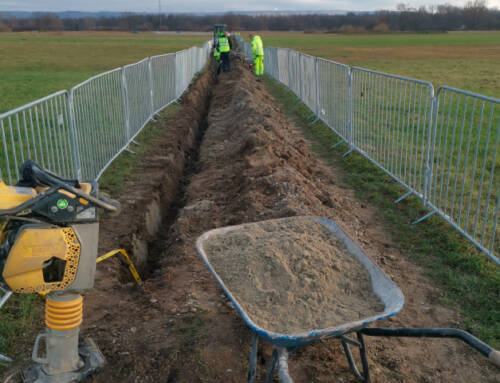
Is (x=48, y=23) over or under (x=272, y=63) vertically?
over

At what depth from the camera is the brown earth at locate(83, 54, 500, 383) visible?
3277mm

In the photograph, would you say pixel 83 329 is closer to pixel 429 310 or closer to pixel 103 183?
pixel 429 310

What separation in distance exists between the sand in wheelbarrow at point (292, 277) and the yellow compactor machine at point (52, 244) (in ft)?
3.16

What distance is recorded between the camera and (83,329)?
12.2 feet

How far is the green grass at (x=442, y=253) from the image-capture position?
4.13 metres

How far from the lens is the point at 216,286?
14.0 feet

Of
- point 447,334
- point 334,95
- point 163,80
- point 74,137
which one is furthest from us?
point 163,80

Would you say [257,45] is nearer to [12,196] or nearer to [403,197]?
[403,197]

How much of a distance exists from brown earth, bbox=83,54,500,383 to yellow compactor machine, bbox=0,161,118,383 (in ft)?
1.75

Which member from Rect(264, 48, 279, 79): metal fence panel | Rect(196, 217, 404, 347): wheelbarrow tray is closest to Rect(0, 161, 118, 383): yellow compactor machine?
Rect(196, 217, 404, 347): wheelbarrow tray

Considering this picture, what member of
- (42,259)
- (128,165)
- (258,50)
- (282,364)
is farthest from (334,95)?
(258,50)

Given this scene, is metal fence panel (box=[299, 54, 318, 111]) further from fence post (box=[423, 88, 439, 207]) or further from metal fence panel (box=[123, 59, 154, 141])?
fence post (box=[423, 88, 439, 207])

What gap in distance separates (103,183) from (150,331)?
3982mm

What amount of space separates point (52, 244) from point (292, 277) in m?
1.45
